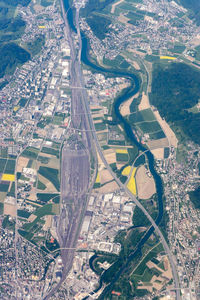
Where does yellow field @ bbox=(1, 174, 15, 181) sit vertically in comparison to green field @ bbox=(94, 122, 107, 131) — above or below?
below

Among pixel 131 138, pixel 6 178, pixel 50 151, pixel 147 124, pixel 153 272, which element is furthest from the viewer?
pixel 147 124

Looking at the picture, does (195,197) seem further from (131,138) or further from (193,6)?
(193,6)

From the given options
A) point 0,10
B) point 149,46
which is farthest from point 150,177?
point 0,10

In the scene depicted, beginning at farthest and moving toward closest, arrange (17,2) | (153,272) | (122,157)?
(17,2) < (122,157) < (153,272)

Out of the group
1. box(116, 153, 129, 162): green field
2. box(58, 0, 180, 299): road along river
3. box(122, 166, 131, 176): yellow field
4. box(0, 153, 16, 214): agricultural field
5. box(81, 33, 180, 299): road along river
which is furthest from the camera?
box(116, 153, 129, 162): green field

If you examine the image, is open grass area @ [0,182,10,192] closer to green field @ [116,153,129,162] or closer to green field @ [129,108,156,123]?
green field @ [116,153,129,162]

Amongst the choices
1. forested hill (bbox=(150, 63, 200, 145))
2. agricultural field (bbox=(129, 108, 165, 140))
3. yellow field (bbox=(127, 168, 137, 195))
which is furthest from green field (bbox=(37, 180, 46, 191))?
forested hill (bbox=(150, 63, 200, 145))

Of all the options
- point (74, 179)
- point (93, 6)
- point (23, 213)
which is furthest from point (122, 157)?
point (93, 6)
